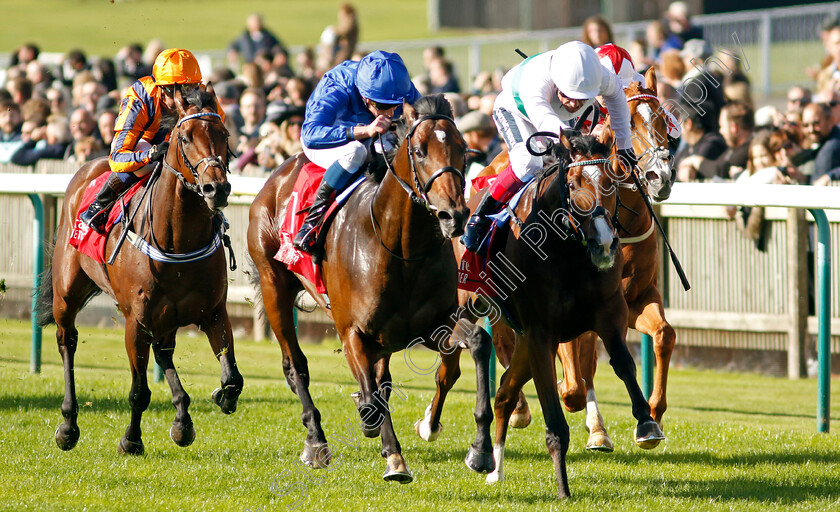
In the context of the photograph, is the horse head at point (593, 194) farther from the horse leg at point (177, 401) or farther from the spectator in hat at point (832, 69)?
the spectator in hat at point (832, 69)

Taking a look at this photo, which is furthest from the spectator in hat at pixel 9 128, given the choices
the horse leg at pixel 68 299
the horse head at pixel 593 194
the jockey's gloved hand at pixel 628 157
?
the horse head at pixel 593 194

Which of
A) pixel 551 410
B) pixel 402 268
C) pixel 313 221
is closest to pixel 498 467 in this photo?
pixel 551 410

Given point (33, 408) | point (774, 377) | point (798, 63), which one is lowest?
point (774, 377)

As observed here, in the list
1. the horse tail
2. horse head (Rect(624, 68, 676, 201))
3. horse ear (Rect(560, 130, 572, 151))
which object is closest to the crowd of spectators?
horse head (Rect(624, 68, 676, 201))

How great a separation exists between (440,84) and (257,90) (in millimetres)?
2199

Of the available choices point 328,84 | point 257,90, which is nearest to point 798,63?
point 257,90

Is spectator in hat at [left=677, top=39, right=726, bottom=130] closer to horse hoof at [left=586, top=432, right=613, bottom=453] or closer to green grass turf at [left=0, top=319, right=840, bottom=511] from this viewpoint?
green grass turf at [left=0, top=319, right=840, bottom=511]

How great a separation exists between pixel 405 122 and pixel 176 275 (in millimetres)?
1647

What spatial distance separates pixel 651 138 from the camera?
6.10 metres

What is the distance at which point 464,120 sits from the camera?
31.2 feet

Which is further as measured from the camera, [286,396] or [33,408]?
[286,396]

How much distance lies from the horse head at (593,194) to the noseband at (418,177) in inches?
22.5

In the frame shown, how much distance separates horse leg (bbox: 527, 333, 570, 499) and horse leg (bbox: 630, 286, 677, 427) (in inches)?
36.8

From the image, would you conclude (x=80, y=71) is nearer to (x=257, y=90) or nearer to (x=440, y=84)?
(x=257, y=90)
